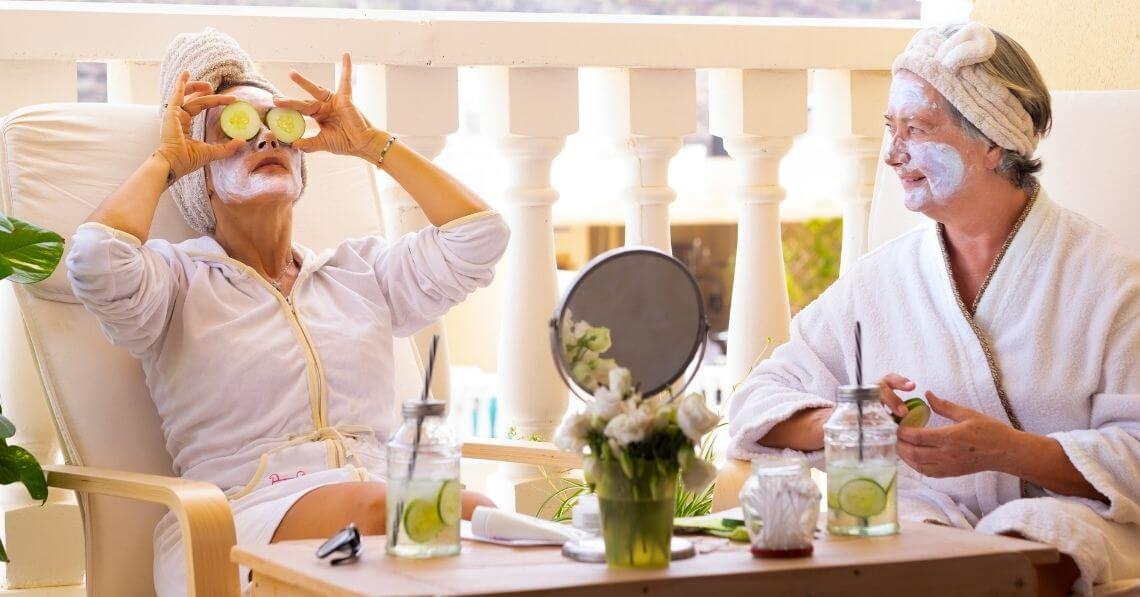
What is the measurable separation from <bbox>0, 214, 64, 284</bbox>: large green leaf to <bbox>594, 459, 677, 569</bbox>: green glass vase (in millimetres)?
971

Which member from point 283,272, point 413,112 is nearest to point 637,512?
point 283,272

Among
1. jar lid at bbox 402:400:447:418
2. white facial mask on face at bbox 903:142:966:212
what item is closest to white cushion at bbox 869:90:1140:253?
white facial mask on face at bbox 903:142:966:212

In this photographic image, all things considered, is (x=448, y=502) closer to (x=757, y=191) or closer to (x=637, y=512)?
(x=637, y=512)

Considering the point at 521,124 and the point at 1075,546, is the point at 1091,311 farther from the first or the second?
the point at 521,124

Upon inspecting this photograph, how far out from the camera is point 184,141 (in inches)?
97.3

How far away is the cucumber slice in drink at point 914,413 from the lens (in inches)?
83.8

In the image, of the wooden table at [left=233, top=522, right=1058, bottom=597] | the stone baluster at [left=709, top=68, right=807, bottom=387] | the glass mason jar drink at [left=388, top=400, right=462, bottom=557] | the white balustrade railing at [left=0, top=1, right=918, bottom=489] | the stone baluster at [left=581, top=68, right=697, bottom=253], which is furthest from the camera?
the stone baluster at [left=709, top=68, right=807, bottom=387]

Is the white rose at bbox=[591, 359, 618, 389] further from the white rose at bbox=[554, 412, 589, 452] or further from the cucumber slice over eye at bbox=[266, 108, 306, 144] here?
the cucumber slice over eye at bbox=[266, 108, 306, 144]

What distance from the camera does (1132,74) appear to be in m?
2.92

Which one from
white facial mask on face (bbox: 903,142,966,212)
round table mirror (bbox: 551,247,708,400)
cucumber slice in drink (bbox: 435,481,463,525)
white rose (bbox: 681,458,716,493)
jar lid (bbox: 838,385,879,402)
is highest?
white facial mask on face (bbox: 903,142,966,212)

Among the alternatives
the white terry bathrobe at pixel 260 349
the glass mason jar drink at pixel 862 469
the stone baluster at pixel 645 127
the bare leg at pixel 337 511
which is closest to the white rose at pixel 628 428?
the glass mason jar drink at pixel 862 469

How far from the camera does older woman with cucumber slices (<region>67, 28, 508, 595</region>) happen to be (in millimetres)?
2334

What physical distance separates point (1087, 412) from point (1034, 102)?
46cm

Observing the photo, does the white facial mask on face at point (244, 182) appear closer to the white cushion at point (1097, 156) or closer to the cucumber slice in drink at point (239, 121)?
the cucumber slice in drink at point (239, 121)
